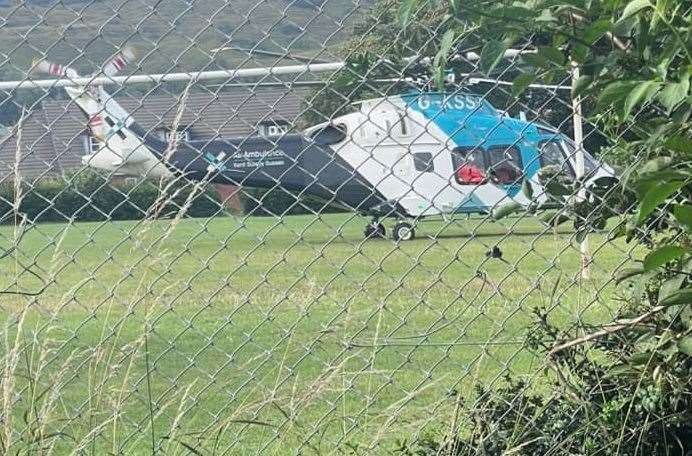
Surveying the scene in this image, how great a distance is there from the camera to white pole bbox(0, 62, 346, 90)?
316cm

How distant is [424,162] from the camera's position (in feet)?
12.9

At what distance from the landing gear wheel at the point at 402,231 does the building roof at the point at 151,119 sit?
65cm

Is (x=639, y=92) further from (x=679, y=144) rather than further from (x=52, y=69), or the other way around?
(x=52, y=69)

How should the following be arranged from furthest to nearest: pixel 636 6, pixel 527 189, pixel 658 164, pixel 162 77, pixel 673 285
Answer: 1. pixel 162 77
2. pixel 527 189
3. pixel 673 285
4. pixel 658 164
5. pixel 636 6

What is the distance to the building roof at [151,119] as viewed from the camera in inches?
125

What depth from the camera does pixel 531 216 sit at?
339 centimetres

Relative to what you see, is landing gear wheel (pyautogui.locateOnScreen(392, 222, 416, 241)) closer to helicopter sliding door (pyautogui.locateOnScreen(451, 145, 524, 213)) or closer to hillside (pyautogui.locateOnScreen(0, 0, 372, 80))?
helicopter sliding door (pyautogui.locateOnScreen(451, 145, 524, 213))

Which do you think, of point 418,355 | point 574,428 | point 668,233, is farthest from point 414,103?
point 418,355

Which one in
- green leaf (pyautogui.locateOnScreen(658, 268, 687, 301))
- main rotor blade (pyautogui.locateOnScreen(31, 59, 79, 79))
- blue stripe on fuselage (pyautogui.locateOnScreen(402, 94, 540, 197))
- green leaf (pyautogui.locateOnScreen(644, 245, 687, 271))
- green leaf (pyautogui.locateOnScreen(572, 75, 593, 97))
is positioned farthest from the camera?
blue stripe on fuselage (pyautogui.locateOnScreen(402, 94, 540, 197))

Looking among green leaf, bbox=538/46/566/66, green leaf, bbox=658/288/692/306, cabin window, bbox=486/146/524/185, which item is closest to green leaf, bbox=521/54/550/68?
green leaf, bbox=538/46/566/66

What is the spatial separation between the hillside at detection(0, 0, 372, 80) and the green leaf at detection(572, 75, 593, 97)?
0.86m

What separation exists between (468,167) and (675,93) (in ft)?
6.64

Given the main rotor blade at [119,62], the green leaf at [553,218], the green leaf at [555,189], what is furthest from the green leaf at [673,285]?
the main rotor blade at [119,62]

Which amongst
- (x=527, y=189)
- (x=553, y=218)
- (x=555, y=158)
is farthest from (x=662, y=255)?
(x=555, y=158)
